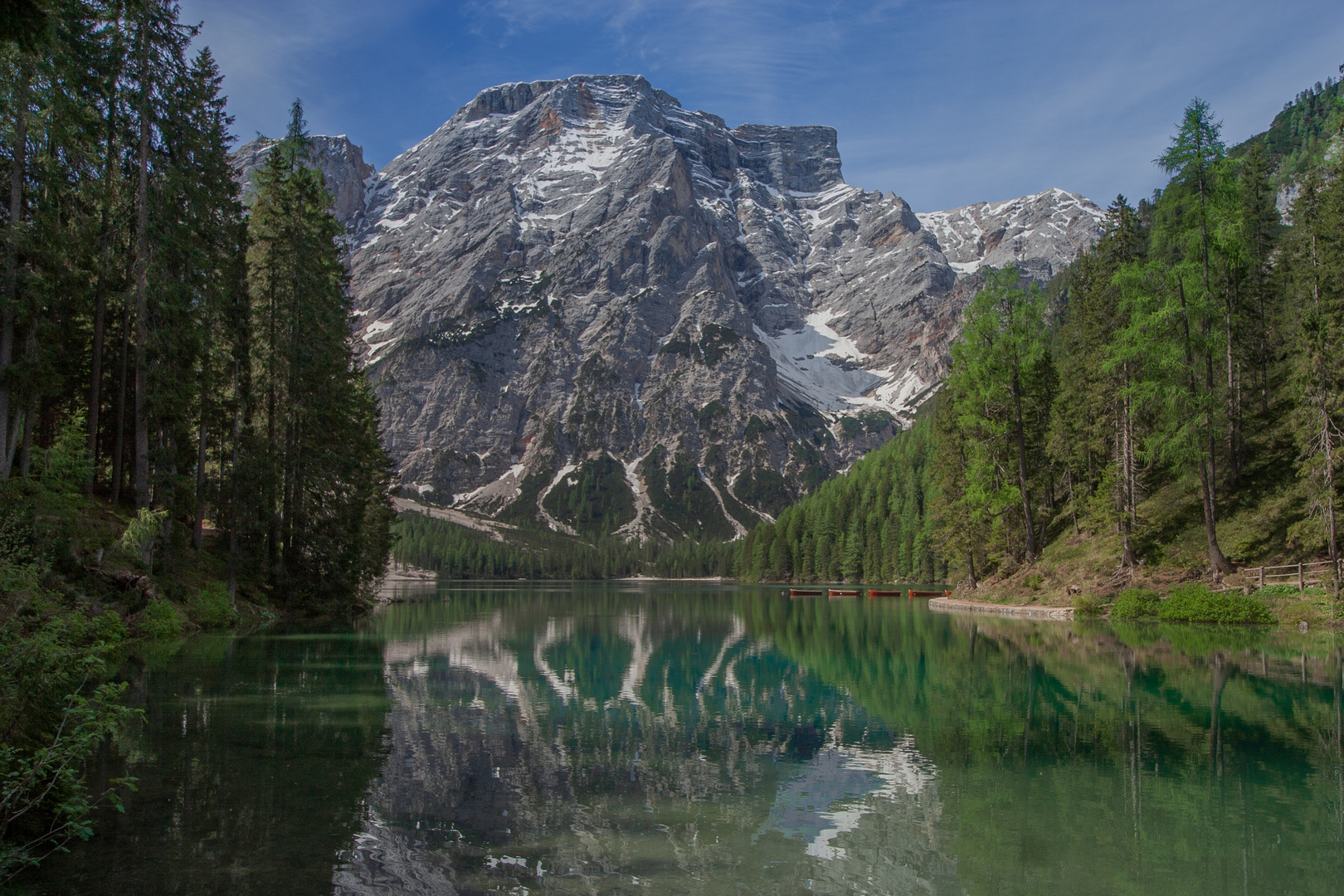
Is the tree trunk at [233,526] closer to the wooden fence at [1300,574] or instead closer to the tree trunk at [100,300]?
the tree trunk at [100,300]

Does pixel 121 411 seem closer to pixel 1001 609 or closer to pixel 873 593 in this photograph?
pixel 1001 609

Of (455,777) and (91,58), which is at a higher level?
(91,58)

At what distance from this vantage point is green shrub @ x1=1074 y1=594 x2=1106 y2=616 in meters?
37.9

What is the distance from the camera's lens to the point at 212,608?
29500mm

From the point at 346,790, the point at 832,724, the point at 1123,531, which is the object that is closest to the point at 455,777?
the point at 346,790

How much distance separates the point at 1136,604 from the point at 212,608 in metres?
37.5

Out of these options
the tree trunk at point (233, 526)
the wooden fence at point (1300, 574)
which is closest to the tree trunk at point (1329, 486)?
the wooden fence at point (1300, 574)

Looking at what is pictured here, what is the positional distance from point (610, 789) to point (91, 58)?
28984 mm

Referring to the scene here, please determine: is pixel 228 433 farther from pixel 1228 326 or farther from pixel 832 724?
pixel 1228 326

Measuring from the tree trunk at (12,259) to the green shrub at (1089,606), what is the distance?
4114 centimetres

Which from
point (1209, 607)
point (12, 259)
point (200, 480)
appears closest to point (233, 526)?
point (200, 480)

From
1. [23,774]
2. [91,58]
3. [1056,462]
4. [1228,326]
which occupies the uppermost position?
[91,58]

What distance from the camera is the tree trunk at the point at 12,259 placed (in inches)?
856

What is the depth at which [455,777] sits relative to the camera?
1080 centimetres
